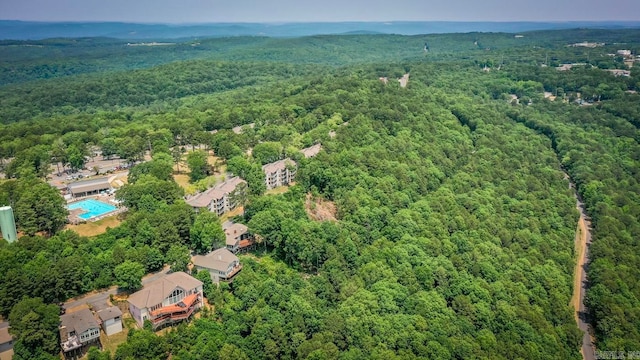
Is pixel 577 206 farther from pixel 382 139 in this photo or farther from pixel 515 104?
pixel 515 104

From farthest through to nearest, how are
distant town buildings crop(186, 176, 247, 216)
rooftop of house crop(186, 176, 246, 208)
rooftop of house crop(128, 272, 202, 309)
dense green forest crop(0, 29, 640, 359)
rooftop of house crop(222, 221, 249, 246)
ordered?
distant town buildings crop(186, 176, 247, 216) → rooftop of house crop(186, 176, 246, 208) → rooftop of house crop(222, 221, 249, 246) → dense green forest crop(0, 29, 640, 359) → rooftop of house crop(128, 272, 202, 309)

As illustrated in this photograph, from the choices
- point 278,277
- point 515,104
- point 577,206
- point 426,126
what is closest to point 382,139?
point 426,126

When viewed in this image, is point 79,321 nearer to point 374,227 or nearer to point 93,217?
point 93,217

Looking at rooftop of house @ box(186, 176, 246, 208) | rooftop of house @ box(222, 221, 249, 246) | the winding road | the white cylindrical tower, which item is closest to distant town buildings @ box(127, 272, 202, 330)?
rooftop of house @ box(222, 221, 249, 246)

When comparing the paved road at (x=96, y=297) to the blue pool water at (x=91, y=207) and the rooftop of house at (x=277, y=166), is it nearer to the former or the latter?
the blue pool water at (x=91, y=207)

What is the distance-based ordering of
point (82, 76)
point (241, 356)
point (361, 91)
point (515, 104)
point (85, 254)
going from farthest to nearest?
point (82, 76)
point (515, 104)
point (361, 91)
point (85, 254)
point (241, 356)

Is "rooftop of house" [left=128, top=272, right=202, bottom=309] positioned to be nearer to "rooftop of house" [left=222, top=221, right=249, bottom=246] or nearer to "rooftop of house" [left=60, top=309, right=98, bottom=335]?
"rooftop of house" [left=60, top=309, right=98, bottom=335]

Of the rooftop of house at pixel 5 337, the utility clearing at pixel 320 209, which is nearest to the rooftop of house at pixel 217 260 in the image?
the utility clearing at pixel 320 209
